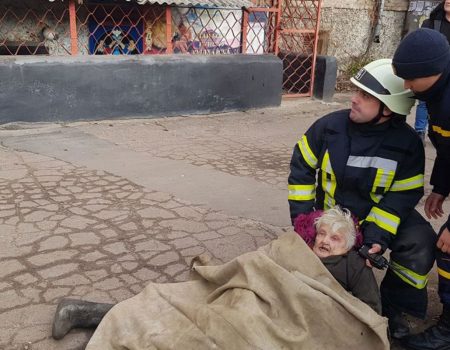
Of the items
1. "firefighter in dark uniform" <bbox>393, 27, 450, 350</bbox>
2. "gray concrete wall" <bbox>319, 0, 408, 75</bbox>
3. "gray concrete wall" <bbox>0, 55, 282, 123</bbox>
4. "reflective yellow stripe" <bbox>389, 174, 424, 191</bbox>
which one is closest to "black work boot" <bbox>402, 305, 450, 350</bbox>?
"firefighter in dark uniform" <bbox>393, 27, 450, 350</bbox>

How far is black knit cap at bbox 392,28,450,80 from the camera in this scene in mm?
2168

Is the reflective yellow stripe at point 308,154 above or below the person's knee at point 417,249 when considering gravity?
above

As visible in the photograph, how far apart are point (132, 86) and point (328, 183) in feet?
15.6

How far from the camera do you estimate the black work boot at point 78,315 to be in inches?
97.8

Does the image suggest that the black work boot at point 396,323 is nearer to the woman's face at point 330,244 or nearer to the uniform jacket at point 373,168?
the uniform jacket at point 373,168

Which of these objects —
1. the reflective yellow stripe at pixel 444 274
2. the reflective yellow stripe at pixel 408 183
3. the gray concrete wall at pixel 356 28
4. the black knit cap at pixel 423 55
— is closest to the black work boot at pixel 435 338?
the reflective yellow stripe at pixel 444 274

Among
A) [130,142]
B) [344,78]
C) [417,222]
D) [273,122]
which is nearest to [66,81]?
[130,142]

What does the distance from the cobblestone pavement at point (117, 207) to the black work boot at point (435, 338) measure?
0.65 metres

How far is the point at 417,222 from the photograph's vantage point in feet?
8.45

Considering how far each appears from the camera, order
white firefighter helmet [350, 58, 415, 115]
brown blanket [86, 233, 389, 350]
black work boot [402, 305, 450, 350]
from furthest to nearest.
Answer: black work boot [402, 305, 450, 350], white firefighter helmet [350, 58, 415, 115], brown blanket [86, 233, 389, 350]

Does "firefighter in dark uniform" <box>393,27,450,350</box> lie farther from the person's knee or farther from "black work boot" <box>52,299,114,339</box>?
"black work boot" <box>52,299,114,339</box>

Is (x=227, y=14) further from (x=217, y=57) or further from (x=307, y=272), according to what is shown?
(x=307, y=272)

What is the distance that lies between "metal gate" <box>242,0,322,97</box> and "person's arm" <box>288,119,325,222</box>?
535 centimetres

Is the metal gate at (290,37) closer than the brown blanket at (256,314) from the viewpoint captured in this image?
No
